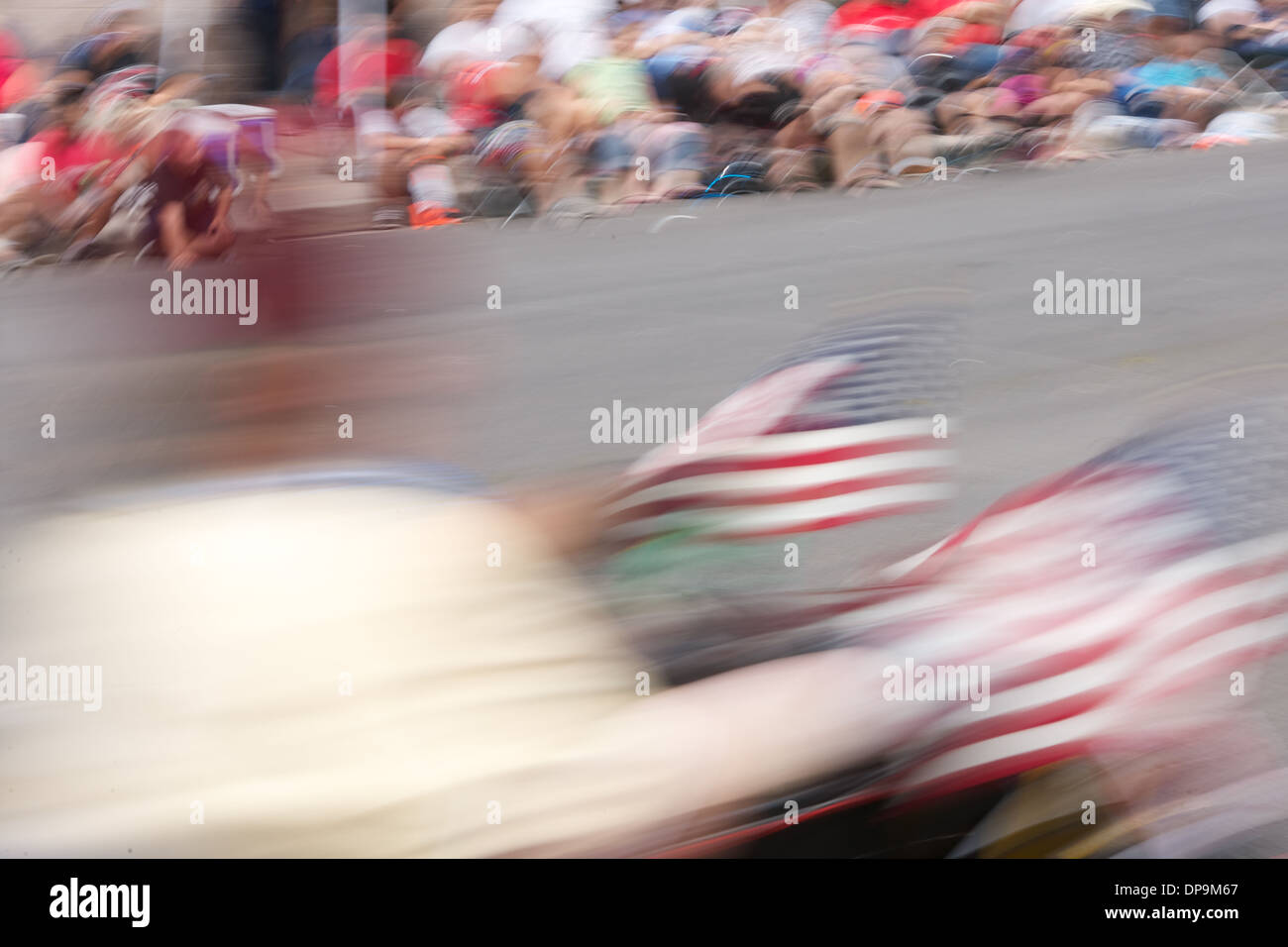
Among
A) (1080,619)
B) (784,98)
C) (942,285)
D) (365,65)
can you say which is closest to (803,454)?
(1080,619)

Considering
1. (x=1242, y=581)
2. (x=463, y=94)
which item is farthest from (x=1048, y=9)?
(x=1242, y=581)

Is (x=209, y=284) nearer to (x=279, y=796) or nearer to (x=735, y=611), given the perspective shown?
(x=279, y=796)

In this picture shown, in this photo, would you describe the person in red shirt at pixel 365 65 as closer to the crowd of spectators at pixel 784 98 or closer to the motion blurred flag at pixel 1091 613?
the crowd of spectators at pixel 784 98

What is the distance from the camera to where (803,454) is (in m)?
1.94

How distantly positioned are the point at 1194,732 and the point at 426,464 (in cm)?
102

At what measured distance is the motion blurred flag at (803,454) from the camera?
1.84 meters

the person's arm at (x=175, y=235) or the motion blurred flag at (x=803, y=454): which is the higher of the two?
the person's arm at (x=175, y=235)

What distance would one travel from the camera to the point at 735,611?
1.66 meters

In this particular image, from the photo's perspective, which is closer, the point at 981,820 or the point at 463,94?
the point at 981,820

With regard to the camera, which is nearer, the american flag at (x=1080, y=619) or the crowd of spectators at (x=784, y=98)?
the american flag at (x=1080, y=619)

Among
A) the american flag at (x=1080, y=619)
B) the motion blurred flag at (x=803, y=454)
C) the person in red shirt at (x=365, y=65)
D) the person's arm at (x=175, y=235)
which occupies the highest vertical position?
the person in red shirt at (x=365, y=65)

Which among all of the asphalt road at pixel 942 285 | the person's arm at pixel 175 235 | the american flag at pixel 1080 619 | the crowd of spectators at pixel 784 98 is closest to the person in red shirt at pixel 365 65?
the person's arm at pixel 175 235

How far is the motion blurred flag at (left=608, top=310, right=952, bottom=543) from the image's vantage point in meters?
1.84
